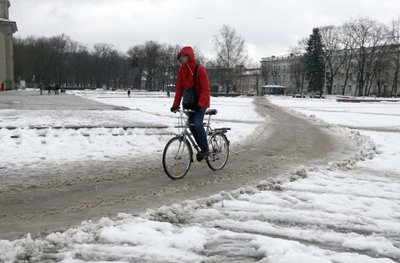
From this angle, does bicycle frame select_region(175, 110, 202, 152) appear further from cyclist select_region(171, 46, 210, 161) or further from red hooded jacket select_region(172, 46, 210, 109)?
red hooded jacket select_region(172, 46, 210, 109)

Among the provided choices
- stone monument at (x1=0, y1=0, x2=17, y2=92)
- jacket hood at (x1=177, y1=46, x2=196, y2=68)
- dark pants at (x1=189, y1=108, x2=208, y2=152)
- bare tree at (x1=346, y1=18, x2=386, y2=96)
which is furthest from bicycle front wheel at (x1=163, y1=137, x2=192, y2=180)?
bare tree at (x1=346, y1=18, x2=386, y2=96)

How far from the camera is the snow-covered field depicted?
4.12 metres

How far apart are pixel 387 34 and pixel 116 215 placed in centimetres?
9378

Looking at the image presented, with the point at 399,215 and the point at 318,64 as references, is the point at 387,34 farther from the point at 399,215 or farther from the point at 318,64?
the point at 399,215

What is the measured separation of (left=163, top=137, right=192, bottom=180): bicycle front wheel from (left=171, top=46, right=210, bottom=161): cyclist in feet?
1.18

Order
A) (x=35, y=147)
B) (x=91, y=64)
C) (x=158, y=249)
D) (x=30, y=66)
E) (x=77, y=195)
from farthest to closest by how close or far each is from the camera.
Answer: (x=91, y=64)
(x=30, y=66)
(x=35, y=147)
(x=77, y=195)
(x=158, y=249)

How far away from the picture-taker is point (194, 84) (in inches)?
307

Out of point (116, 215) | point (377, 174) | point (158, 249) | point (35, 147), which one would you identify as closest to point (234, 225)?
point (158, 249)

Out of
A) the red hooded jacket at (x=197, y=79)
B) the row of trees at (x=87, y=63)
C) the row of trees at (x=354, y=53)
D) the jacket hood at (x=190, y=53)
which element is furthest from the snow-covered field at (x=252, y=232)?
the row of trees at (x=87, y=63)

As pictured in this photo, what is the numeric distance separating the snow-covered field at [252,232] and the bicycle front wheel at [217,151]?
5.19ft

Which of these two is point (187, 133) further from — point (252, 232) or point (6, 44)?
point (6, 44)

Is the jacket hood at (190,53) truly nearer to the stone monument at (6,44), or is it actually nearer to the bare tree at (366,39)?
the stone monument at (6,44)

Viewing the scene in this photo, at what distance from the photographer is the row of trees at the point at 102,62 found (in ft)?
333

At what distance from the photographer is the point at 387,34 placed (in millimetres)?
88688
